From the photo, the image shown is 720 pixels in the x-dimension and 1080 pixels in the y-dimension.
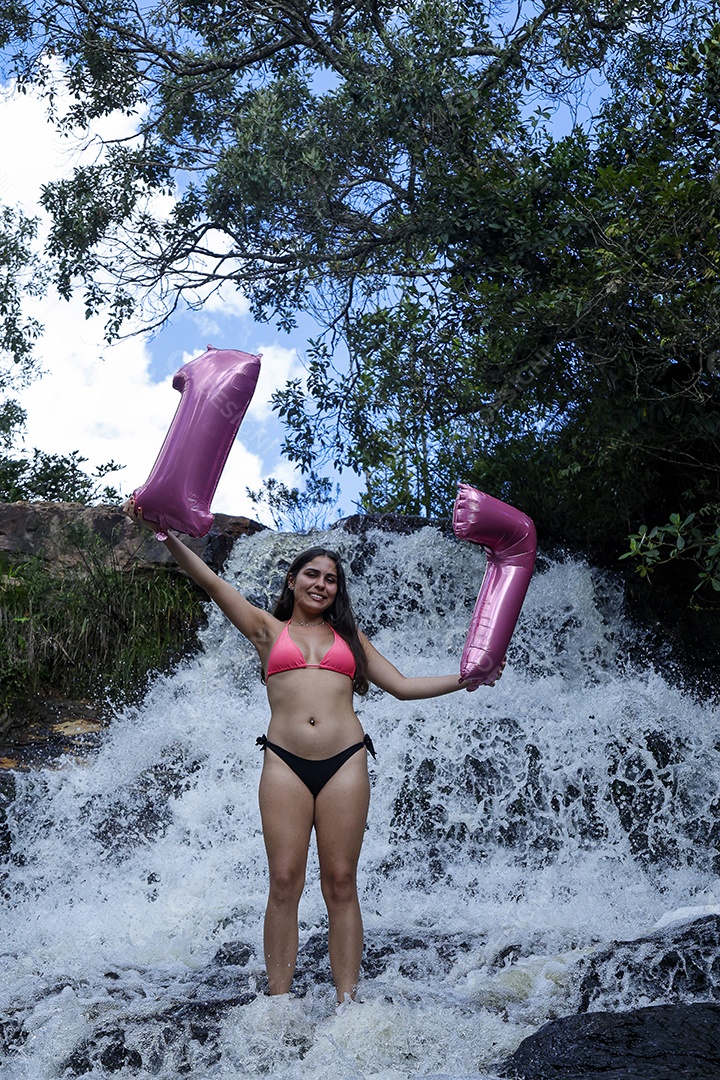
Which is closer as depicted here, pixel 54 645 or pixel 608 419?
pixel 608 419

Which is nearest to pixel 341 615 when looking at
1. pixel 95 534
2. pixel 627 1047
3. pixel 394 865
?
pixel 627 1047

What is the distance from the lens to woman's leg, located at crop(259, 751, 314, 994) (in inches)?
141

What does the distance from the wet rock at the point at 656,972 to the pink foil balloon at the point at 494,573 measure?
1324 millimetres

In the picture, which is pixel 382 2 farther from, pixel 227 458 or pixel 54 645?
pixel 227 458

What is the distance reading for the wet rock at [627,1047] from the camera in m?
3.31

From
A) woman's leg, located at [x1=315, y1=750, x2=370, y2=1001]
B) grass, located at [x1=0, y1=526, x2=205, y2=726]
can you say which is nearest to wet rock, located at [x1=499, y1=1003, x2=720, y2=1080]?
woman's leg, located at [x1=315, y1=750, x2=370, y2=1001]

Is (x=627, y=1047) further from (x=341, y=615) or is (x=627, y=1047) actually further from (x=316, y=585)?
(x=316, y=585)

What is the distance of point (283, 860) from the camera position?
141 inches

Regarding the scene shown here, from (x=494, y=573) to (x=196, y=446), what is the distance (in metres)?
1.27

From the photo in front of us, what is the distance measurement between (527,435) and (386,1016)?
6.59 metres

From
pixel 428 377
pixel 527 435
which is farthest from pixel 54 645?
pixel 527 435

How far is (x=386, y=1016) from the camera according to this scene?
12.0 ft

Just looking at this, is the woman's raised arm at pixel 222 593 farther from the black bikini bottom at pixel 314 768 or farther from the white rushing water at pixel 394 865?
the white rushing water at pixel 394 865

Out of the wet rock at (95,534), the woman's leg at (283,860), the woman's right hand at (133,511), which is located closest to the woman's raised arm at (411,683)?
the woman's leg at (283,860)
